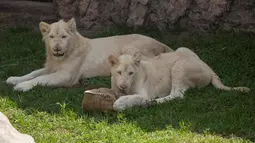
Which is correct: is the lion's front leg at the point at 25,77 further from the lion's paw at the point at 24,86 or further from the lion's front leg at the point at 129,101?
the lion's front leg at the point at 129,101

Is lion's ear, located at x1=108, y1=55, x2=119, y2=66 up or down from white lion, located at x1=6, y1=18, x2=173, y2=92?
up

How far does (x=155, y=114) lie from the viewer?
25.9 ft

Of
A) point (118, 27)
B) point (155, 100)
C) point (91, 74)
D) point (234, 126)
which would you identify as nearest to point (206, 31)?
point (118, 27)

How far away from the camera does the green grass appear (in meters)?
7.05

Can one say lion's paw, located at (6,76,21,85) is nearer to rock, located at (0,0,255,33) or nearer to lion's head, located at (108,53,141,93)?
lion's head, located at (108,53,141,93)

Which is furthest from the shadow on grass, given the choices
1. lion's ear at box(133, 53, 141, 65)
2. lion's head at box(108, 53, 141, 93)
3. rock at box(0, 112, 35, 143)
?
rock at box(0, 112, 35, 143)

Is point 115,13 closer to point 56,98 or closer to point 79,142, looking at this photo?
point 56,98

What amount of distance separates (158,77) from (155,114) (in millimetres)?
1211

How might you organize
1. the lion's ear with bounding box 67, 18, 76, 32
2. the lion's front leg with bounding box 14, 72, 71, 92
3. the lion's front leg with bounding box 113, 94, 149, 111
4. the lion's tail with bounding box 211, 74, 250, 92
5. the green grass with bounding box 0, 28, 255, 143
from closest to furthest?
1. the green grass with bounding box 0, 28, 255, 143
2. the lion's front leg with bounding box 113, 94, 149, 111
3. the lion's tail with bounding box 211, 74, 250, 92
4. the lion's front leg with bounding box 14, 72, 71, 92
5. the lion's ear with bounding box 67, 18, 76, 32

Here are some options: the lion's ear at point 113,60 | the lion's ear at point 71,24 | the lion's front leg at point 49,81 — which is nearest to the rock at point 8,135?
the lion's ear at point 113,60

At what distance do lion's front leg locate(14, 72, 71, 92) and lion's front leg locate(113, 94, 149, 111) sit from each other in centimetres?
191

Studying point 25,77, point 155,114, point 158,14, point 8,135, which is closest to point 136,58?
point 155,114

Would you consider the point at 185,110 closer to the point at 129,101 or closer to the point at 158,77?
the point at 129,101

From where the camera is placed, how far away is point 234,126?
7219 mm
